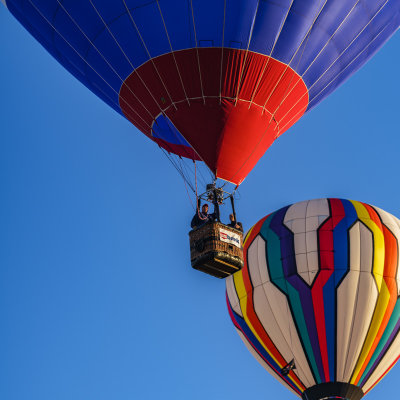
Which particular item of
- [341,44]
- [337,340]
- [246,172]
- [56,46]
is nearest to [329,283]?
[337,340]

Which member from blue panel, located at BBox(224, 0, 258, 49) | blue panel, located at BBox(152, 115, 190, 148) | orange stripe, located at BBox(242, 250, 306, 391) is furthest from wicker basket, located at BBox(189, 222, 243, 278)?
orange stripe, located at BBox(242, 250, 306, 391)

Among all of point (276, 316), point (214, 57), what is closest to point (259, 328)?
point (276, 316)

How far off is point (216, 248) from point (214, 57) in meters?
2.44

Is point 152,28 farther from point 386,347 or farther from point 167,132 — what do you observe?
point 386,347

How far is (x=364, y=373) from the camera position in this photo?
1559 cm

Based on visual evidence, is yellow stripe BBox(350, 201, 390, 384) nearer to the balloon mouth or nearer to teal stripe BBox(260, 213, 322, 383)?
the balloon mouth

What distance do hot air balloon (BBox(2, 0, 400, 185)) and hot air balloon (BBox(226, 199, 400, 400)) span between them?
2788mm

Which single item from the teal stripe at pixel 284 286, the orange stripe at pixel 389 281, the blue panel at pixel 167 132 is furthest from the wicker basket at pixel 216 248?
the orange stripe at pixel 389 281

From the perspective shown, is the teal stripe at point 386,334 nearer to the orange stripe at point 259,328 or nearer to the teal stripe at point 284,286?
the teal stripe at point 284,286

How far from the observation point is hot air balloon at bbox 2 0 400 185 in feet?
41.5

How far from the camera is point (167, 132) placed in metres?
13.7

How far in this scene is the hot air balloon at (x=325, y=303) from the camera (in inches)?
611

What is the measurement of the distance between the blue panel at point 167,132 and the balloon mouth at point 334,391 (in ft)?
14.2

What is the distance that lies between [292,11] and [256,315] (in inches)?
209
